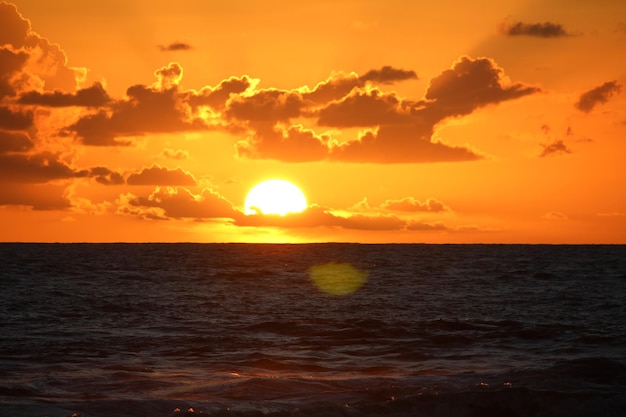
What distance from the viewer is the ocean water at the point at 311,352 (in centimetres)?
2186

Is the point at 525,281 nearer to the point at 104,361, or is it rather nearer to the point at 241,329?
the point at 241,329

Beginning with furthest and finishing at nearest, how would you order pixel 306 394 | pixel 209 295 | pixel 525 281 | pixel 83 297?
pixel 525 281, pixel 209 295, pixel 83 297, pixel 306 394

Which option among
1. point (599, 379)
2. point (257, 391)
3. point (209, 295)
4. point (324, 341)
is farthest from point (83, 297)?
point (599, 379)

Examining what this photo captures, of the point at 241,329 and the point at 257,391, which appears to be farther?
the point at 241,329

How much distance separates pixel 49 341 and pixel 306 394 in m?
15.5

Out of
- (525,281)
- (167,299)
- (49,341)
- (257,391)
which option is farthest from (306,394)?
(525,281)

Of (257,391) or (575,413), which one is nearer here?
(575,413)

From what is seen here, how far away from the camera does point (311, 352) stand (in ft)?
106

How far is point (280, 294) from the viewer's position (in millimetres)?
62062

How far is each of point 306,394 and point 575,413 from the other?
755cm

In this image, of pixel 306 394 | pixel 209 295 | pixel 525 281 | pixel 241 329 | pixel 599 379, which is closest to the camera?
pixel 306 394

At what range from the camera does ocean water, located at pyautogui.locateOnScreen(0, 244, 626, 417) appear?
21859 mm

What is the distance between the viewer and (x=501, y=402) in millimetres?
21703

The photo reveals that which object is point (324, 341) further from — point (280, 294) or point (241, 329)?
point (280, 294)
